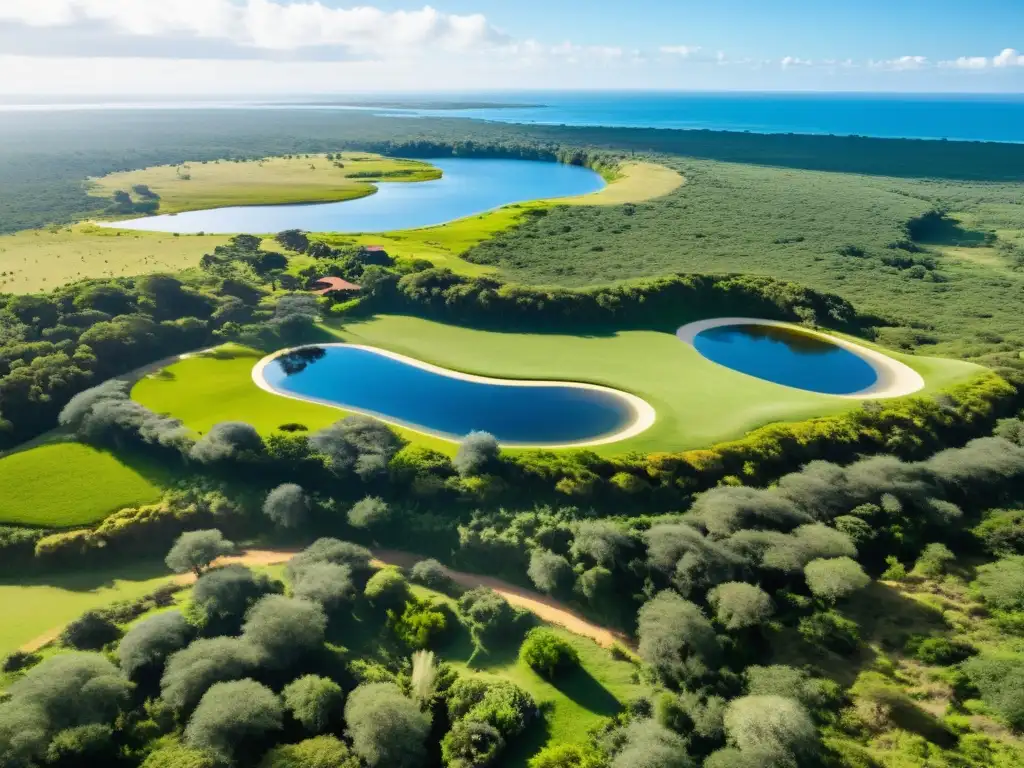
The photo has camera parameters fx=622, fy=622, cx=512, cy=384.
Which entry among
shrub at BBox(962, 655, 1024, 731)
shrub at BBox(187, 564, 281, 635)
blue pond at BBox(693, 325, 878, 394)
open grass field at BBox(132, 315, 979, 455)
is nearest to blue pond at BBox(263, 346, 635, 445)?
open grass field at BBox(132, 315, 979, 455)

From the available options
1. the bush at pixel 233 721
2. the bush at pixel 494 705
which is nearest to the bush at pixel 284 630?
the bush at pixel 233 721

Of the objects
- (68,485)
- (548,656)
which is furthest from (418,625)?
(68,485)

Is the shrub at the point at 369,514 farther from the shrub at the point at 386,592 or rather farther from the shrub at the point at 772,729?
the shrub at the point at 772,729

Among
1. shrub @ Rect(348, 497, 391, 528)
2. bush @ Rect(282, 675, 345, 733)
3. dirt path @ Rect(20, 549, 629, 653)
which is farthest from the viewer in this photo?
shrub @ Rect(348, 497, 391, 528)

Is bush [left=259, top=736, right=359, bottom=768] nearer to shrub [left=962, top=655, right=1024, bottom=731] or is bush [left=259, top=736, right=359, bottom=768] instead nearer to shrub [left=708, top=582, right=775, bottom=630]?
shrub [left=708, top=582, right=775, bottom=630]

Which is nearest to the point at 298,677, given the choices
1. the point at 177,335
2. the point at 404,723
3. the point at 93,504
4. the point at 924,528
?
the point at 404,723

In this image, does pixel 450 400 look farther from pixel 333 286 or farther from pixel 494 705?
pixel 333 286

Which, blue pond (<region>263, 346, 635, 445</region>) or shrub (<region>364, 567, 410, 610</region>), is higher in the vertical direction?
blue pond (<region>263, 346, 635, 445</region>)
